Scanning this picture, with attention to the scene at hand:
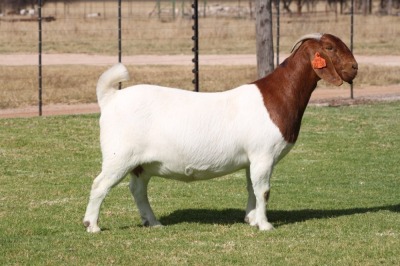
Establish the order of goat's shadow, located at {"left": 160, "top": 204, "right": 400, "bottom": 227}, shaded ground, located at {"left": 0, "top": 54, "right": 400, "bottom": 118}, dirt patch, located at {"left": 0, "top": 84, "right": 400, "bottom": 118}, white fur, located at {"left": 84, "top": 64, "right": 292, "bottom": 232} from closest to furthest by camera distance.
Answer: white fur, located at {"left": 84, "top": 64, "right": 292, "bottom": 232} < goat's shadow, located at {"left": 160, "top": 204, "right": 400, "bottom": 227} < dirt patch, located at {"left": 0, "top": 84, "right": 400, "bottom": 118} < shaded ground, located at {"left": 0, "top": 54, "right": 400, "bottom": 118}

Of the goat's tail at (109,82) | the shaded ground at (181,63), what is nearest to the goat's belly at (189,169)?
the goat's tail at (109,82)

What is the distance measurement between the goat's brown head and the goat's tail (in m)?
1.81

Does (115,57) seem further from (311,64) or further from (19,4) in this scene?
(19,4)

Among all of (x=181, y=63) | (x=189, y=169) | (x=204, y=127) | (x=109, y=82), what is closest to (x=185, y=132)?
(x=204, y=127)

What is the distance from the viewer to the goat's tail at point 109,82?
10.2 metres

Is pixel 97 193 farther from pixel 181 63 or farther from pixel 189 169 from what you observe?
pixel 181 63

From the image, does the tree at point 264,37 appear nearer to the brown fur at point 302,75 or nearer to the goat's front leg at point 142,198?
the brown fur at point 302,75

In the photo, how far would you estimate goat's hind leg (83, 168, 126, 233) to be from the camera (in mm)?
9930

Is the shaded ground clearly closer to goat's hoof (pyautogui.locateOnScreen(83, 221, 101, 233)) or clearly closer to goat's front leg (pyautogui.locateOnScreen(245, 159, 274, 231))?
goat's hoof (pyautogui.locateOnScreen(83, 221, 101, 233))

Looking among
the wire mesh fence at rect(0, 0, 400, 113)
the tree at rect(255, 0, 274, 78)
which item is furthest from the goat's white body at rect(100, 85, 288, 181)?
the wire mesh fence at rect(0, 0, 400, 113)

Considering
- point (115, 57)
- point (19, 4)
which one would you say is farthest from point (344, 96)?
point (19, 4)

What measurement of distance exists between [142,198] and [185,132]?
0.93 meters

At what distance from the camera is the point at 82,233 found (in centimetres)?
1012

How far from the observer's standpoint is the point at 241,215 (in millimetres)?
11195
